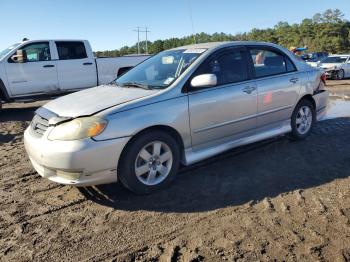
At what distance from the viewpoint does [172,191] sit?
14.5ft

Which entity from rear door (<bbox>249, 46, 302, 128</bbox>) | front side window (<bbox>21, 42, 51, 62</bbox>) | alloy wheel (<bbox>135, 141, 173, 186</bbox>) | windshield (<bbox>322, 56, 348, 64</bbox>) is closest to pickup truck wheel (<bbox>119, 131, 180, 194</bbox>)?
alloy wheel (<bbox>135, 141, 173, 186</bbox>)

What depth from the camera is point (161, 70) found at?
5090 millimetres

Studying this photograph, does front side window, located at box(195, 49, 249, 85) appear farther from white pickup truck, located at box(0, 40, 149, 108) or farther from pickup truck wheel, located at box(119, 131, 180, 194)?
white pickup truck, located at box(0, 40, 149, 108)

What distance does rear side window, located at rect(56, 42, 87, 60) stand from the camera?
11.0 meters

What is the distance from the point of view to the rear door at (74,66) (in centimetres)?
1102

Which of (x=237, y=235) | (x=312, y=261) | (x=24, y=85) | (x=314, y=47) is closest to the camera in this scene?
(x=312, y=261)

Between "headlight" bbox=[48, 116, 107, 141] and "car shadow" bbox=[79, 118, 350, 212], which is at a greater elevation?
"headlight" bbox=[48, 116, 107, 141]

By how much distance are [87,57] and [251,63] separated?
7320 millimetres

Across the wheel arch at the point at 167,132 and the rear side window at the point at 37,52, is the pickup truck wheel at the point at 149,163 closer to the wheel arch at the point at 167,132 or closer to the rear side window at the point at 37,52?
the wheel arch at the point at 167,132

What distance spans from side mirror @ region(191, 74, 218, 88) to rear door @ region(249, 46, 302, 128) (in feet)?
3.53

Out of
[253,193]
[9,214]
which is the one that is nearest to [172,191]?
[253,193]

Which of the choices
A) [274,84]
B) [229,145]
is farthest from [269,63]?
[229,145]

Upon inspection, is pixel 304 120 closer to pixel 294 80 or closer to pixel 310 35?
pixel 294 80

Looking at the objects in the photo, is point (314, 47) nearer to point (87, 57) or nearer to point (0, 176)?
point (87, 57)
